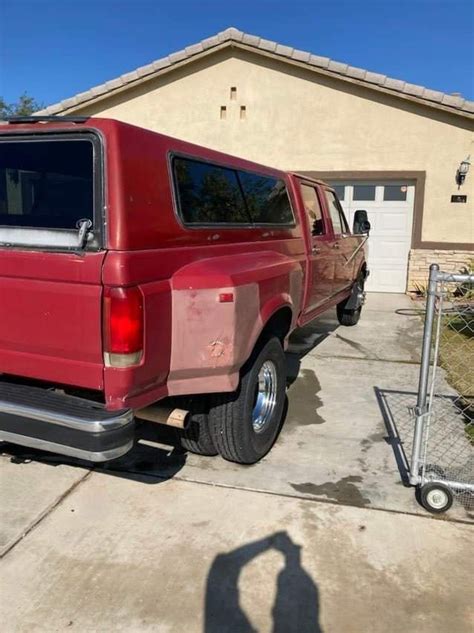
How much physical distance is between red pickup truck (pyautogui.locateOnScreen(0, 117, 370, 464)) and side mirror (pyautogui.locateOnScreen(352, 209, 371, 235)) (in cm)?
455

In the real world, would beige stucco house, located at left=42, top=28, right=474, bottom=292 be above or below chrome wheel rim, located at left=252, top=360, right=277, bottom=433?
above

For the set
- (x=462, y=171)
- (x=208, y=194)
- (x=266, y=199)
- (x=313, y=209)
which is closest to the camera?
(x=208, y=194)

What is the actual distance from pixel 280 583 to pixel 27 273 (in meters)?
2.02

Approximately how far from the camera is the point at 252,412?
3779 mm

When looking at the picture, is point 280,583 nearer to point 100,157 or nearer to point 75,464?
point 75,464

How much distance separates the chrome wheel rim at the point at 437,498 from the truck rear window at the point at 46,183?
2.59 meters

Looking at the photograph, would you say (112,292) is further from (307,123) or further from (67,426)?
(307,123)

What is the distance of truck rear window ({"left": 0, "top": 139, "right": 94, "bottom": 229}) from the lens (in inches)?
108

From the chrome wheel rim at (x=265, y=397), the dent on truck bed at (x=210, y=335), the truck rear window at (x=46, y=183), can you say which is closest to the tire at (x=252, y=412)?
the chrome wheel rim at (x=265, y=397)

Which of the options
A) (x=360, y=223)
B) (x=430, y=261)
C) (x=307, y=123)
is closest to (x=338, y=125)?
(x=307, y=123)

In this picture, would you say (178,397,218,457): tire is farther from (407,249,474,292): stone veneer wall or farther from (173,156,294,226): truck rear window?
(407,249,474,292): stone veneer wall

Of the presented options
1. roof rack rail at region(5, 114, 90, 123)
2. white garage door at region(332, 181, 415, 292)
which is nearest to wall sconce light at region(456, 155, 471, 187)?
white garage door at region(332, 181, 415, 292)

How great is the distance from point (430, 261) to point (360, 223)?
507 cm

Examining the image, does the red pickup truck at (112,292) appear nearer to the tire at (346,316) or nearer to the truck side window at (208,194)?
the truck side window at (208,194)
